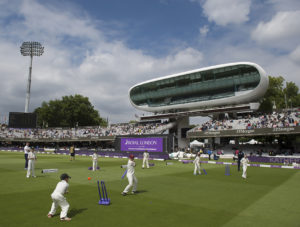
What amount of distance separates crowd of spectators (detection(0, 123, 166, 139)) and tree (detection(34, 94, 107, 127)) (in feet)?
71.6

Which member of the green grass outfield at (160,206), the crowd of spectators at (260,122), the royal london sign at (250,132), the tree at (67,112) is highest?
the tree at (67,112)

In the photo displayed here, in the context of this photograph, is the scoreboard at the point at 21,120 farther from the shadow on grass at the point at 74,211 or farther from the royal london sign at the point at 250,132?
the shadow on grass at the point at 74,211

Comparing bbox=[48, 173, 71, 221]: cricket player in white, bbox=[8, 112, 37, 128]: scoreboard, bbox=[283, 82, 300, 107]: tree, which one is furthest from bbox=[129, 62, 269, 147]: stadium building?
bbox=[48, 173, 71, 221]: cricket player in white

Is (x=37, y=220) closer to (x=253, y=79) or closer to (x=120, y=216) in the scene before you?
(x=120, y=216)

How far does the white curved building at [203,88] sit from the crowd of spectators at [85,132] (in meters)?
6.86

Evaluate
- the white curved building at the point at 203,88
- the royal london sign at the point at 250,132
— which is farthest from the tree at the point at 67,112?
the royal london sign at the point at 250,132

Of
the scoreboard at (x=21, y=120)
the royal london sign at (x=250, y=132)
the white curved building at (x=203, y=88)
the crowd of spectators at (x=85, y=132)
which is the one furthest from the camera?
the crowd of spectators at (x=85, y=132)

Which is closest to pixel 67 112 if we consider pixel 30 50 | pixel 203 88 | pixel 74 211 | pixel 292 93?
pixel 30 50

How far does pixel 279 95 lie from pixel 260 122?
27140 millimetres

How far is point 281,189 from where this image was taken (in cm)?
1372

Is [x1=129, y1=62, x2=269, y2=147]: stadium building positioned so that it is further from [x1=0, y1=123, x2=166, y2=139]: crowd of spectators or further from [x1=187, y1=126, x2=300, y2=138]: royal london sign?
[x1=187, y1=126, x2=300, y2=138]: royal london sign

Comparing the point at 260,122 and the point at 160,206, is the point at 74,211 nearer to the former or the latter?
the point at 160,206

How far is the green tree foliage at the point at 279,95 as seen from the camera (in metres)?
66.3

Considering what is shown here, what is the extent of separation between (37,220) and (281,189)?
12.3 metres
